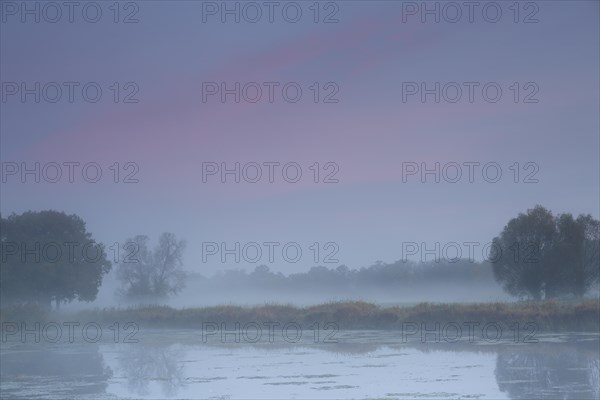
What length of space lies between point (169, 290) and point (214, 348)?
36533 mm

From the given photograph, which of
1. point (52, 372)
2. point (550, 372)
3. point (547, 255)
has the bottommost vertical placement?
point (52, 372)

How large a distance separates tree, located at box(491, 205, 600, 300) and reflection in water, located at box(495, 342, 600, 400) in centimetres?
2253

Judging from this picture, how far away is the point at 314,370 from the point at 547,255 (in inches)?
1159

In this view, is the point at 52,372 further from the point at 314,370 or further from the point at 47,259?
the point at 47,259

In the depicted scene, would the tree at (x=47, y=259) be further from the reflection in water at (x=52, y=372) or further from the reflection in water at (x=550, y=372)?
the reflection in water at (x=550, y=372)

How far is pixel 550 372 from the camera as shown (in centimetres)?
1636

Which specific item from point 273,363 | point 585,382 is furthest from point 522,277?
point 585,382

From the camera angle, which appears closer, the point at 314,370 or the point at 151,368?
the point at 314,370

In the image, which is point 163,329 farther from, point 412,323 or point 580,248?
point 580,248

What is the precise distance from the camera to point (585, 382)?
14.7 meters

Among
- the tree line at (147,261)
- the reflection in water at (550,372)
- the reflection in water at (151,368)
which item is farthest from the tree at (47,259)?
the reflection in water at (550,372)

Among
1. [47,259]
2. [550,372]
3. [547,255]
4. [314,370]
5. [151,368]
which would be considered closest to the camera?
[550,372]

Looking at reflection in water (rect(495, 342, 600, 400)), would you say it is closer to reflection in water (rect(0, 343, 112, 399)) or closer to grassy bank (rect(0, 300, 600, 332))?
reflection in water (rect(0, 343, 112, 399))

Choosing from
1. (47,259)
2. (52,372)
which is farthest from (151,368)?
(47,259)
